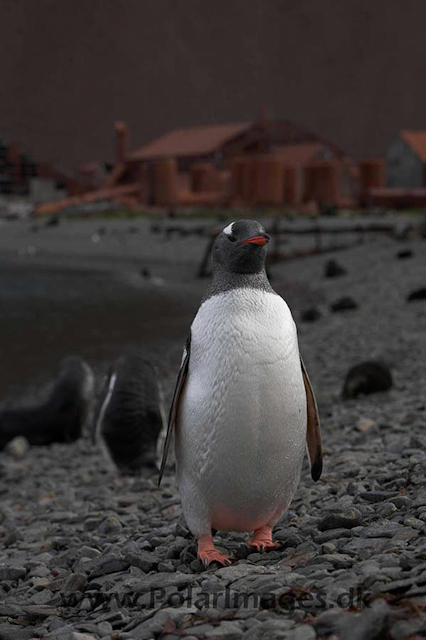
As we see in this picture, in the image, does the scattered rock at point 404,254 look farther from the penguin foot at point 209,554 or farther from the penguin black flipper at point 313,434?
the penguin foot at point 209,554

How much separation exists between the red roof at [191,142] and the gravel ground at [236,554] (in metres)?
56.3

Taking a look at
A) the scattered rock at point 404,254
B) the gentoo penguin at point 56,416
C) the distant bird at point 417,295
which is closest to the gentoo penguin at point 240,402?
the gentoo penguin at point 56,416

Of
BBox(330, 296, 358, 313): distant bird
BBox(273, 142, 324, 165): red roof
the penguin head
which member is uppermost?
BBox(273, 142, 324, 165): red roof

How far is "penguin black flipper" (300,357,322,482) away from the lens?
160 inches

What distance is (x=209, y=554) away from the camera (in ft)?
12.1

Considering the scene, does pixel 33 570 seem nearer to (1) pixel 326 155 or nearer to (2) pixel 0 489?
(2) pixel 0 489

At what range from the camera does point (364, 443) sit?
19.5 ft

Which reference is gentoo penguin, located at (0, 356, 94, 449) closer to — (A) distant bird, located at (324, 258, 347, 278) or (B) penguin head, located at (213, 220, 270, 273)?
(B) penguin head, located at (213, 220, 270, 273)

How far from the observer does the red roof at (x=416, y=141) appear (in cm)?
5072

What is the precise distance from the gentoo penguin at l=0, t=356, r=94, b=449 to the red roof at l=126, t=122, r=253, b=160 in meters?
54.0

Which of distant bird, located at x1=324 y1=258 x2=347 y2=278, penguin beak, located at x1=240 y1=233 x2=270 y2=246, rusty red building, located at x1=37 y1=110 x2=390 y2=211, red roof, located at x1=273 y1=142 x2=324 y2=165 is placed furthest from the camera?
red roof, located at x1=273 y1=142 x2=324 y2=165

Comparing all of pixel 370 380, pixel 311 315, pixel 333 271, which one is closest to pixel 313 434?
pixel 370 380

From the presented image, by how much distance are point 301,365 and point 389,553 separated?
1.10 metres

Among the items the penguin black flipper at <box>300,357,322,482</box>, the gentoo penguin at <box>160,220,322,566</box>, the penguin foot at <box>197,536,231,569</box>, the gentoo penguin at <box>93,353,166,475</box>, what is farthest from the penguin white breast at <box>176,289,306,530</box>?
the gentoo penguin at <box>93,353,166,475</box>
